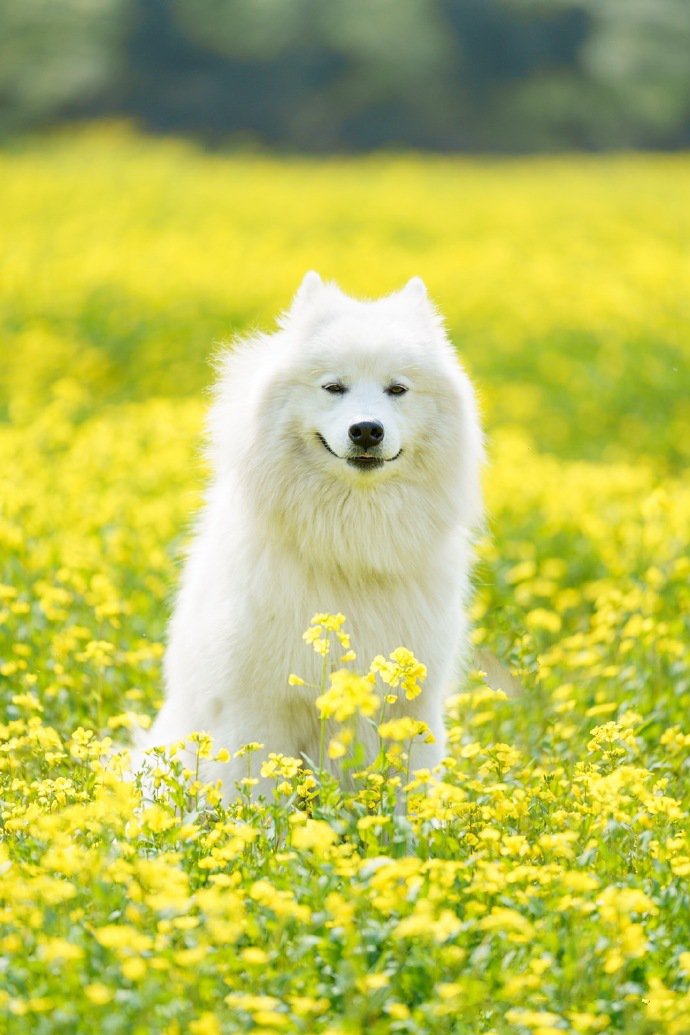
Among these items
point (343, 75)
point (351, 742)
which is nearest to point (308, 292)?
point (351, 742)

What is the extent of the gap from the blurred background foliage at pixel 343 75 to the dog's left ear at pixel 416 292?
25.9 m

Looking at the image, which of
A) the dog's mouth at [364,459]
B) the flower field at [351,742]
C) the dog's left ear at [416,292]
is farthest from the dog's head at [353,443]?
the flower field at [351,742]

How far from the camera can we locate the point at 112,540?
20.1 ft

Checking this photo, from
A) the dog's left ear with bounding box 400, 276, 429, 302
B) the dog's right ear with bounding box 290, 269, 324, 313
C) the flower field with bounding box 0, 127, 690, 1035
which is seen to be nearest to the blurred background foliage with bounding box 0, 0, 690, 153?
the flower field with bounding box 0, 127, 690, 1035

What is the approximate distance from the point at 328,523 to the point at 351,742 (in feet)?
2.30

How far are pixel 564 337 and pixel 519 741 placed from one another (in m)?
8.79

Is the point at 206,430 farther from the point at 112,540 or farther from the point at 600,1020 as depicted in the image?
the point at 600,1020

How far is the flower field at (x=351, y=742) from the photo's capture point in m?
2.60

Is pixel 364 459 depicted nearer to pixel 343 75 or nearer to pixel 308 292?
pixel 308 292

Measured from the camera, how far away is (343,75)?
99.2 feet

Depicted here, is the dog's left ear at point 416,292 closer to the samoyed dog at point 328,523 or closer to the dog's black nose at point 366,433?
the samoyed dog at point 328,523

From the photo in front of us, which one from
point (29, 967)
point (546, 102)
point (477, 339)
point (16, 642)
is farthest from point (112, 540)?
point (546, 102)

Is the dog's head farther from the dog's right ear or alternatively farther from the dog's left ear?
the dog's left ear

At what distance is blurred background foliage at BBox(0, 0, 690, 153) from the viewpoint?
29438 mm
